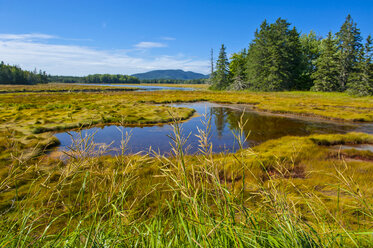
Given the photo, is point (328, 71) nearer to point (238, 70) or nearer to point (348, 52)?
point (348, 52)

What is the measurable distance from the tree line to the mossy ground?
140 ft

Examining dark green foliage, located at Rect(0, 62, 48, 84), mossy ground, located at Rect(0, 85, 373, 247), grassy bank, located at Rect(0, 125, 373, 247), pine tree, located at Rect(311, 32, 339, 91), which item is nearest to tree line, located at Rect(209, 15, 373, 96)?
pine tree, located at Rect(311, 32, 339, 91)

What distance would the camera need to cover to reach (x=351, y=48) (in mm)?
48844

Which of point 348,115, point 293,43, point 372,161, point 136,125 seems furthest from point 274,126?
point 293,43

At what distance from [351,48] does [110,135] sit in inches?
2514

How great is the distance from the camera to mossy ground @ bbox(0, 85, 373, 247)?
157cm

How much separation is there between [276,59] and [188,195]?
212 feet

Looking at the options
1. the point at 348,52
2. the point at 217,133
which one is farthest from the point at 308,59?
the point at 217,133

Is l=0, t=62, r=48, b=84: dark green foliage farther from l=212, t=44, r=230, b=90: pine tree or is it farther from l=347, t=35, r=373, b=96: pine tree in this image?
l=347, t=35, r=373, b=96: pine tree

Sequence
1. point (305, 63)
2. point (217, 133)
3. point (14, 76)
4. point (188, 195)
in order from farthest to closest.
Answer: point (14, 76) → point (305, 63) → point (217, 133) → point (188, 195)

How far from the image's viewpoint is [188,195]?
1477 mm

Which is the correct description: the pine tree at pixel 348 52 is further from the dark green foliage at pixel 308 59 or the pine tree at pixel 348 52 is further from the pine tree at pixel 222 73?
the pine tree at pixel 222 73

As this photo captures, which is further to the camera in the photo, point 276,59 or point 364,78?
point 276,59

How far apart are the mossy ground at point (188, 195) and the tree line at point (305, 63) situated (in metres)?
42.7
